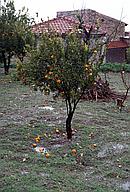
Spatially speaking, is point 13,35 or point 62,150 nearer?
point 62,150

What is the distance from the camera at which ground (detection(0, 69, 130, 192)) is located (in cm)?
425

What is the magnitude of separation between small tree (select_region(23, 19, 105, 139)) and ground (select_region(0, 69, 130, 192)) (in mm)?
805

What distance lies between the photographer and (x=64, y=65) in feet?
18.8

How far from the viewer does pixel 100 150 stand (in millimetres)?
5547

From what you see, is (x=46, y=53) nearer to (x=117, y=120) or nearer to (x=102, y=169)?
(x=102, y=169)

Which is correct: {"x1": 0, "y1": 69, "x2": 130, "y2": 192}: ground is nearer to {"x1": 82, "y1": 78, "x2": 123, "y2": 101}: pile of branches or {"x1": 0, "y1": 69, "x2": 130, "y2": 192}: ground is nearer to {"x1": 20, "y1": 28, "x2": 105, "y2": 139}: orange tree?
{"x1": 20, "y1": 28, "x2": 105, "y2": 139}: orange tree

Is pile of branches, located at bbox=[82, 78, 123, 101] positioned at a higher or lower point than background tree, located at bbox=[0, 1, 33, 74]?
lower

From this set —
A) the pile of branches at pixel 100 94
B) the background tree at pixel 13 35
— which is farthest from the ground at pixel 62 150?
the background tree at pixel 13 35

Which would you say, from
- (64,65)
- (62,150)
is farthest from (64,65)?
(62,150)

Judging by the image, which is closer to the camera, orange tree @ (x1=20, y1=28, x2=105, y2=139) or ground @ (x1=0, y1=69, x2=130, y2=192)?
ground @ (x1=0, y1=69, x2=130, y2=192)

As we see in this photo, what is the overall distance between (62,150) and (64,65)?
1249 mm

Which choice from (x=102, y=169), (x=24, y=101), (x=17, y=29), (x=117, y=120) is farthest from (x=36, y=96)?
(x=102, y=169)

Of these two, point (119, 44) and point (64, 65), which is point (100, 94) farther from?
point (119, 44)

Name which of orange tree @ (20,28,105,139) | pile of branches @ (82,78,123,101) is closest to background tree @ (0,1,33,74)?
pile of branches @ (82,78,123,101)
